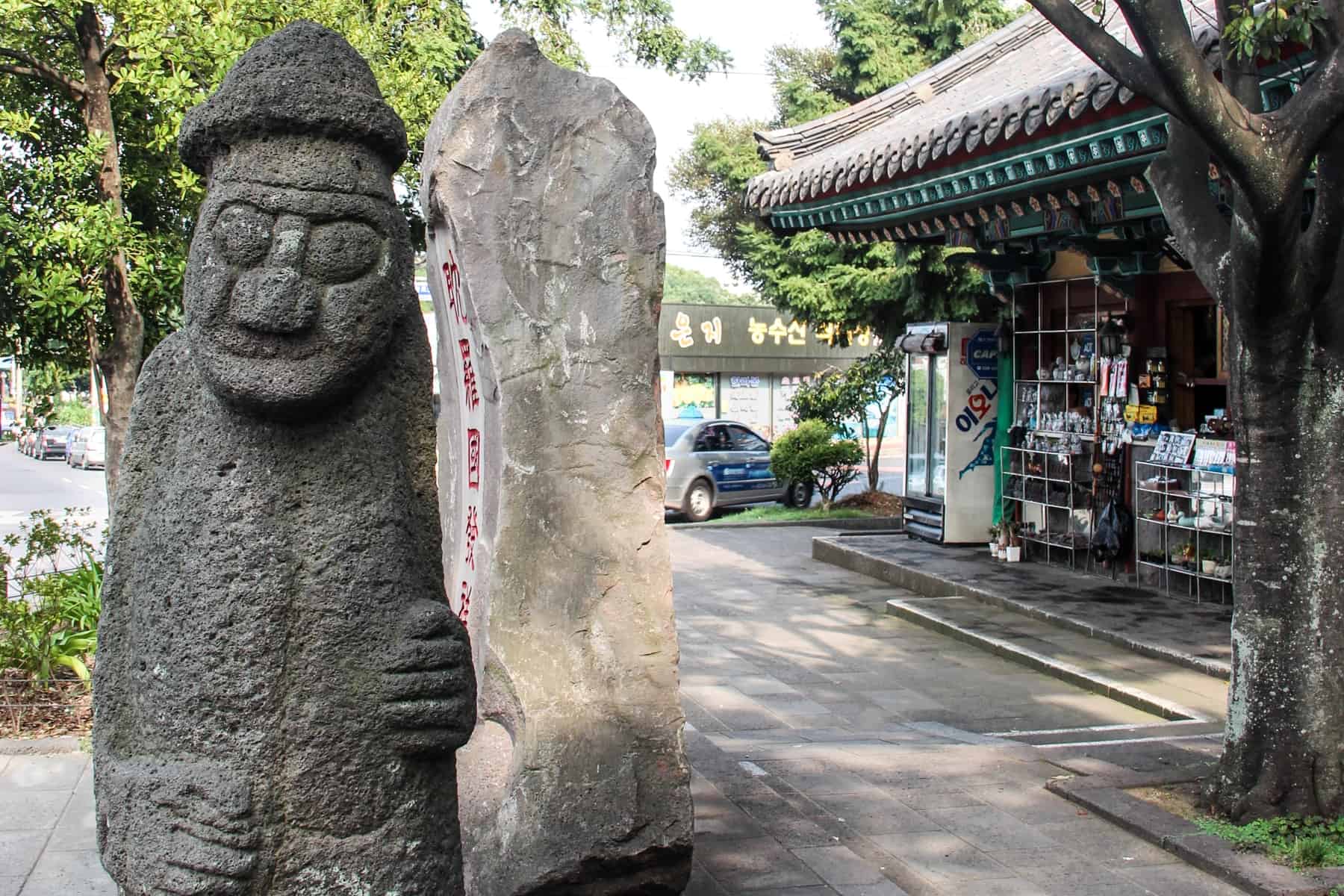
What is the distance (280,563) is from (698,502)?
15.0 meters

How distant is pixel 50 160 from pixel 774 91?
1431 cm

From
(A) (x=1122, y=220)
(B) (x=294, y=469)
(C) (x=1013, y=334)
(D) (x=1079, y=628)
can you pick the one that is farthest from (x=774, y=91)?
(B) (x=294, y=469)

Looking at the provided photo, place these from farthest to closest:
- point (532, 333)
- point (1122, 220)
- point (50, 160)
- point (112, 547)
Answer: point (1122, 220) < point (50, 160) < point (532, 333) < point (112, 547)

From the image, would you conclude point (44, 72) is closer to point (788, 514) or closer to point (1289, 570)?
point (1289, 570)

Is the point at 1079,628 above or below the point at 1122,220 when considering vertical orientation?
below

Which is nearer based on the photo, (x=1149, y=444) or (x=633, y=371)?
(x=633, y=371)

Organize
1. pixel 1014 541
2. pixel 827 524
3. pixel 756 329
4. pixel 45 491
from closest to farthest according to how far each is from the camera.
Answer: pixel 1014 541 → pixel 827 524 → pixel 45 491 → pixel 756 329

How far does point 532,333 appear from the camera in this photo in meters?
4.19

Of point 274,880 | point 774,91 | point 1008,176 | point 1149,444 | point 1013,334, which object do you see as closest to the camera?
point 274,880

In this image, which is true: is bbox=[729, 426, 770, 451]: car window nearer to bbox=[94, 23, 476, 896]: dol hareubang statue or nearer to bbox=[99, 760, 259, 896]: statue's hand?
bbox=[94, 23, 476, 896]: dol hareubang statue

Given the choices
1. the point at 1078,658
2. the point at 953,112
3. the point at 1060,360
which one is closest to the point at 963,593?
the point at 1078,658

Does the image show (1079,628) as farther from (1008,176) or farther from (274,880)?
(274,880)

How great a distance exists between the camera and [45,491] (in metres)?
21.5

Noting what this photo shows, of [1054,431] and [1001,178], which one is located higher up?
[1001,178]
